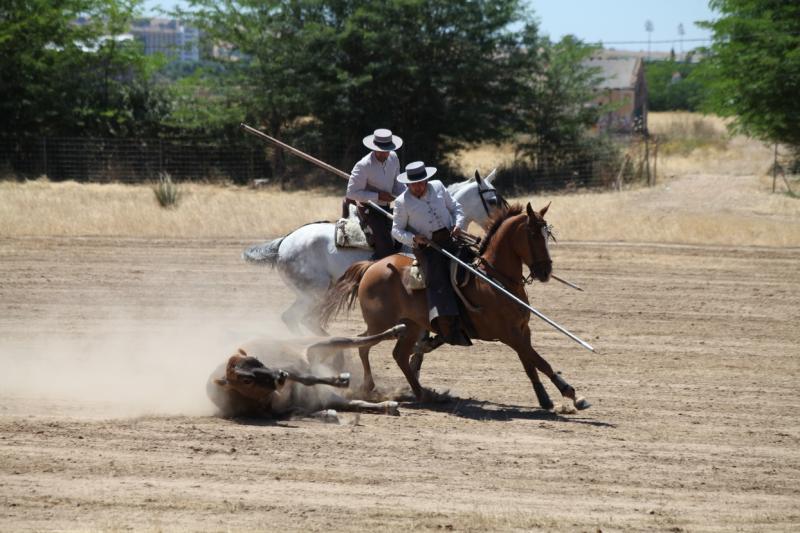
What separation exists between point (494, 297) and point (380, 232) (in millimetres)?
1934

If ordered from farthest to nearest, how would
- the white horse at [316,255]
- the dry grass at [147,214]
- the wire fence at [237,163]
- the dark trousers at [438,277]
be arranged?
the wire fence at [237,163] < the dry grass at [147,214] < the white horse at [316,255] < the dark trousers at [438,277]

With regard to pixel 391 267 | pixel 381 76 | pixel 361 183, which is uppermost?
pixel 381 76

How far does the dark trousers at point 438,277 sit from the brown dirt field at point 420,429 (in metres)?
0.89

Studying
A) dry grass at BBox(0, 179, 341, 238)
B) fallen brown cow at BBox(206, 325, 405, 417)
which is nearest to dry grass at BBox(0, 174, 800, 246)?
dry grass at BBox(0, 179, 341, 238)

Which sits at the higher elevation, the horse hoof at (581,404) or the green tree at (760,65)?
the green tree at (760,65)

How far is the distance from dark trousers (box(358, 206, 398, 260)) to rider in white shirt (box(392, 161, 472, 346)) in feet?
3.78

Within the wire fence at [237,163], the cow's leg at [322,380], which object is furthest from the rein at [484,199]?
the wire fence at [237,163]

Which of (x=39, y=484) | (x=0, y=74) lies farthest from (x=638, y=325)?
(x=0, y=74)

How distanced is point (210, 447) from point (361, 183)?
4.14 m

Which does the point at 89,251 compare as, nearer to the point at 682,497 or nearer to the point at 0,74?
the point at 682,497

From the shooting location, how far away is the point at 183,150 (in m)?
36.9

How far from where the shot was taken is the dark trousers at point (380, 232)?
11211 mm

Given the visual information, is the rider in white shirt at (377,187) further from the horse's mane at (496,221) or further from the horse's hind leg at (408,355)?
the horse's mane at (496,221)

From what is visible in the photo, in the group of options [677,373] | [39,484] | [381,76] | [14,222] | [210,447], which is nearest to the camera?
[39,484]
